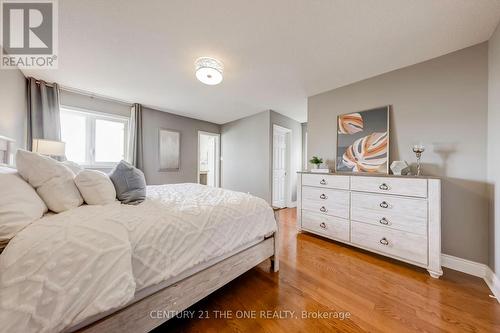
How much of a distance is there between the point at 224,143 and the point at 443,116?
14.1ft

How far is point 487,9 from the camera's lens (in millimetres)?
1429

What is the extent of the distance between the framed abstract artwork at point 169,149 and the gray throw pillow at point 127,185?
9.00 feet

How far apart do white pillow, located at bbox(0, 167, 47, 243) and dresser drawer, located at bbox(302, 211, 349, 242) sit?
2776 millimetres

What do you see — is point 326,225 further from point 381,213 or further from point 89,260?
point 89,260

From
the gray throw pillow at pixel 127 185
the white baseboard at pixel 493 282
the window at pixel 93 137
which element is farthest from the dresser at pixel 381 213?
the window at pixel 93 137

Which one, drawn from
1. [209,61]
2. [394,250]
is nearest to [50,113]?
[209,61]

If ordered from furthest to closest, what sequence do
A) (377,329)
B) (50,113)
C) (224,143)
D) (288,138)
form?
(224,143)
(288,138)
(50,113)
(377,329)

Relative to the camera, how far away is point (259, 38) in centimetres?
176

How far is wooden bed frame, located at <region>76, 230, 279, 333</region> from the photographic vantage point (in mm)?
896

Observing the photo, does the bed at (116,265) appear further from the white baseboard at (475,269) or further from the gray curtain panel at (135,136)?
the gray curtain panel at (135,136)

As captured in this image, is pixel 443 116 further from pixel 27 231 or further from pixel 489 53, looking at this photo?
pixel 27 231

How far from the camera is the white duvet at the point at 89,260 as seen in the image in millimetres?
670

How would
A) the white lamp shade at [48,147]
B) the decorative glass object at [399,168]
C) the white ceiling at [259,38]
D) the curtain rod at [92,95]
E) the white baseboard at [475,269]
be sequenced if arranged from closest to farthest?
the white ceiling at [259,38] < the white baseboard at [475,269] < the decorative glass object at [399,168] < the white lamp shade at [48,147] < the curtain rod at [92,95]

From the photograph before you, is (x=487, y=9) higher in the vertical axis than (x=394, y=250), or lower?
higher
